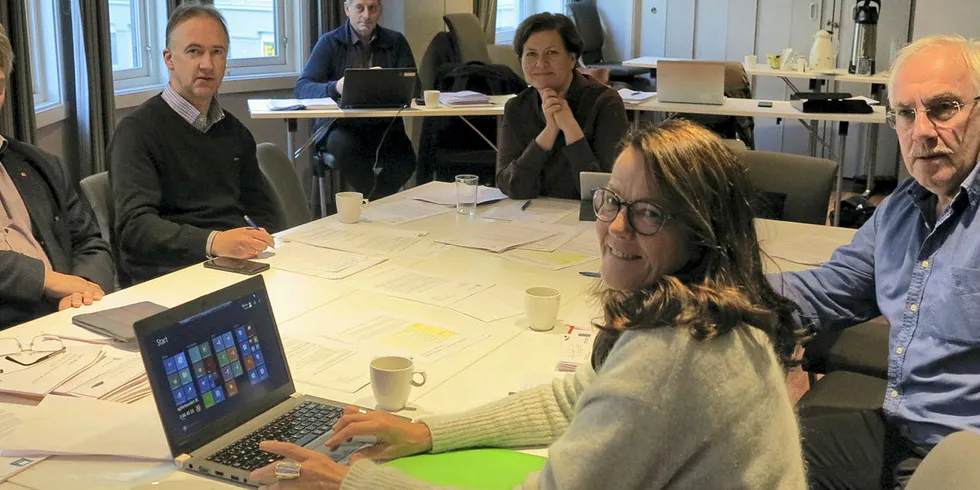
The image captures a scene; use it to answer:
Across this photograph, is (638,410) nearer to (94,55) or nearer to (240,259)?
(240,259)

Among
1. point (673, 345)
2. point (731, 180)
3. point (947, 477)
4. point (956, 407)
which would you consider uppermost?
point (731, 180)

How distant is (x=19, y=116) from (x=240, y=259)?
162 cm

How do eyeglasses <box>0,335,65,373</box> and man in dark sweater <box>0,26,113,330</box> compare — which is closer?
eyeglasses <box>0,335,65,373</box>

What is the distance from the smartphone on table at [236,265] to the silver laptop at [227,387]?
29.7 inches

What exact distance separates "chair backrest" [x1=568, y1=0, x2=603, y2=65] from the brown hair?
7177 mm

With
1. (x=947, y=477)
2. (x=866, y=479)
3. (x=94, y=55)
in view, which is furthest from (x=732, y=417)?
(x=94, y=55)

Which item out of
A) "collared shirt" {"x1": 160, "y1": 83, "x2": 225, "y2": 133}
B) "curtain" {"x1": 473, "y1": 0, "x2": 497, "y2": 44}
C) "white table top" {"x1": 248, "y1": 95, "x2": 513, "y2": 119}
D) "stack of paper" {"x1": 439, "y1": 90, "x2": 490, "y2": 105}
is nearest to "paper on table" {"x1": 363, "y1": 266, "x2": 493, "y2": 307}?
"collared shirt" {"x1": 160, "y1": 83, "x2": 225, "y2": 133}

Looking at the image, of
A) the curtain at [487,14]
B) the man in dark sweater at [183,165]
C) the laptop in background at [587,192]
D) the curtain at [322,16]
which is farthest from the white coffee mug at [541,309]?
the curtain at [487,14]

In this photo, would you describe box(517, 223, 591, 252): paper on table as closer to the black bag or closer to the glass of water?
the glass of water

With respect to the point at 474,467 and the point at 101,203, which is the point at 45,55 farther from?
the point at 474,467

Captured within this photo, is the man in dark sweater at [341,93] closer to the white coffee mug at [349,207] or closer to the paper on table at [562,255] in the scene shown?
the white coffee mug at [349,207]

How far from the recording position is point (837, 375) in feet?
6.63

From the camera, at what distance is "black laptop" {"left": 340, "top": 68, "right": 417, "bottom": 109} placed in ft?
14.4

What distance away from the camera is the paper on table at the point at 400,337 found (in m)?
1.75
